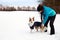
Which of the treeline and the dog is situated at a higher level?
the dog

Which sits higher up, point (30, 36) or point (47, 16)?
point (47, 16)

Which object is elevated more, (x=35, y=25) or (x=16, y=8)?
(x=35, y=25)

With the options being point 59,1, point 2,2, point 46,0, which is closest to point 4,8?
point 2,2

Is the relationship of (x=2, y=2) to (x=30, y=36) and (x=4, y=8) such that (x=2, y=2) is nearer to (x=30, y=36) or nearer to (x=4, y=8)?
(x=4, y=8)

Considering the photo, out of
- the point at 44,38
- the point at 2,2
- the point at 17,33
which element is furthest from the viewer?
the point at 2,2

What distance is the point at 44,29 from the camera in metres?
5.31

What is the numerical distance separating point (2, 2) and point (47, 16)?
500cm

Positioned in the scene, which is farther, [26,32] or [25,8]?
[25,8]

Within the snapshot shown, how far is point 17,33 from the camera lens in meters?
5.24

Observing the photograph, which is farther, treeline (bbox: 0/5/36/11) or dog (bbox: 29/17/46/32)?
treeline (bbox: 0/5/36/11)

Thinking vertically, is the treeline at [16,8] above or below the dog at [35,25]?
below

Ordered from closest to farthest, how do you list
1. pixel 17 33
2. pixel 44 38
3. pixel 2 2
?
1. pixel 44 38
2. pixel 17 33
3. pixel 2 2

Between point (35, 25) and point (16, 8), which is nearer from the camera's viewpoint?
point (35, 25)

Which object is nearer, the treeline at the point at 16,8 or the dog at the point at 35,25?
the dog at the point at 35,25
